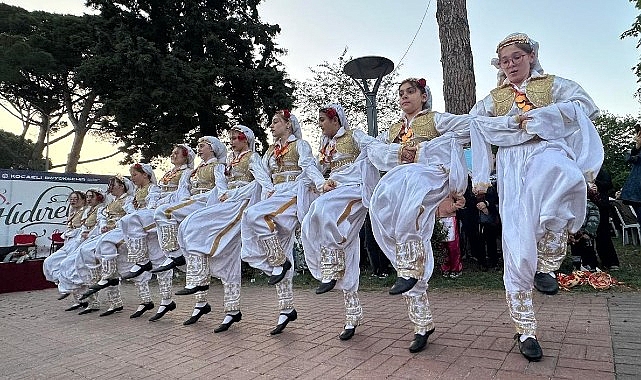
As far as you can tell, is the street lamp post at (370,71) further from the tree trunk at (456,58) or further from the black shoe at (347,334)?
the black shoe at (347,334)

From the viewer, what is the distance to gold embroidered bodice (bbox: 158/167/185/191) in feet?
19.1

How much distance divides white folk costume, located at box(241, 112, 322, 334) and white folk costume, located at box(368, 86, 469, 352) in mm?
1104

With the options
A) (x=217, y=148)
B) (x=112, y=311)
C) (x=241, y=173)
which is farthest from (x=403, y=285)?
(x=112, y=311)

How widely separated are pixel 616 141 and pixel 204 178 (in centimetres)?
1541

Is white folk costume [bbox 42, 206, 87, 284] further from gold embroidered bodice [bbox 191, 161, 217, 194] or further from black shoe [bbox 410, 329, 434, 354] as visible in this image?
black shoe [bbox 410, 329, 434, 354]

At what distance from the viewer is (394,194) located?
318cm

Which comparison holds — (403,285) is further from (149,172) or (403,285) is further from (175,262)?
(149,172)

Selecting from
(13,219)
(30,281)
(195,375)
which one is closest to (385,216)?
(195,375)

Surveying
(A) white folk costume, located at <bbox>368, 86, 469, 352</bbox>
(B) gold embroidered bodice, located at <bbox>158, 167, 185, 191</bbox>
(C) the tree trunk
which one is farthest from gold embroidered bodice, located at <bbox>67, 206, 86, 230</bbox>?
(C) the tree trunk

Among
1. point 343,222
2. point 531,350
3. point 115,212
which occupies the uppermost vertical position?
point 115,212

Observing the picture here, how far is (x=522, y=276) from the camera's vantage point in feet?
8.92

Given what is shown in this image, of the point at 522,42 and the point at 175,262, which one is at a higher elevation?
the point at 522,42

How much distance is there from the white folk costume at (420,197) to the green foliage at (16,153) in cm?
2175

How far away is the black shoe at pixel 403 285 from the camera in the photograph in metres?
2.97
